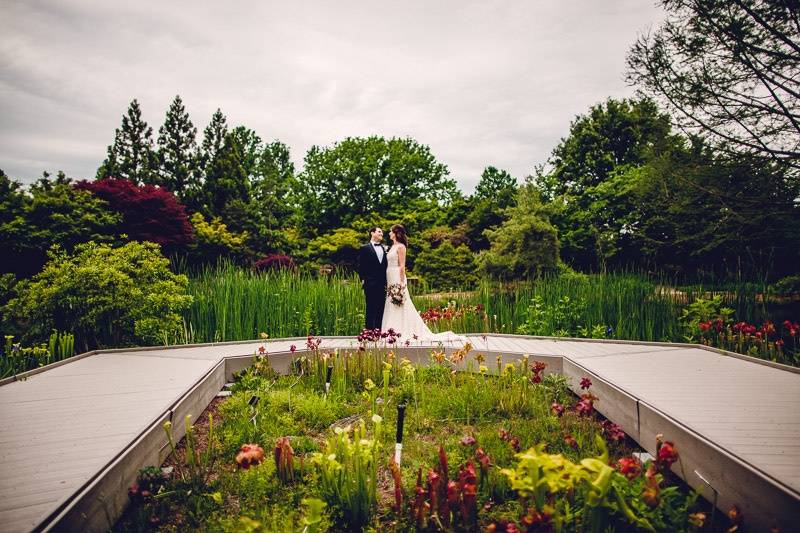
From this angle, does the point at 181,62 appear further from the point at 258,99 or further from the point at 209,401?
the point at 258,99

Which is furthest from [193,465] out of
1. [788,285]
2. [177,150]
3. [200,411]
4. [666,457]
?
[177,150]

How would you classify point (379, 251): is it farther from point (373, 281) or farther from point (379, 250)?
point (373, 281)

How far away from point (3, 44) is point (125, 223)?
7.94 meters

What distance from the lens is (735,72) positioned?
6.71 meters

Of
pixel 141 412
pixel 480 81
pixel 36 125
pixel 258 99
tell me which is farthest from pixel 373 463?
pixel 258 99

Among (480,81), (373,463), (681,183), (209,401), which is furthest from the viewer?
(480,81)

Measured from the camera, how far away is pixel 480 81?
45.4ft

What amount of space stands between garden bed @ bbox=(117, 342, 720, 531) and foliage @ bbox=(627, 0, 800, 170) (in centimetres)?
629

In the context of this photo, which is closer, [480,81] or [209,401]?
[209,401]

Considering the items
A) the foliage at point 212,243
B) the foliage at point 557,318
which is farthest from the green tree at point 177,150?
the foliage at point 557,318

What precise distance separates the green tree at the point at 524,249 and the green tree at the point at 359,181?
1373 centimetres

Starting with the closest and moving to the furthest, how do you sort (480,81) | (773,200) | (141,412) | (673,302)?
(141,412), (673,302), (773,200), (480,81)

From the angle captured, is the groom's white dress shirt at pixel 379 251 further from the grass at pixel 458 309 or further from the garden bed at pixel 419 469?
the garden bed at pixel 419 469

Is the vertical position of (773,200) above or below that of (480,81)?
below
